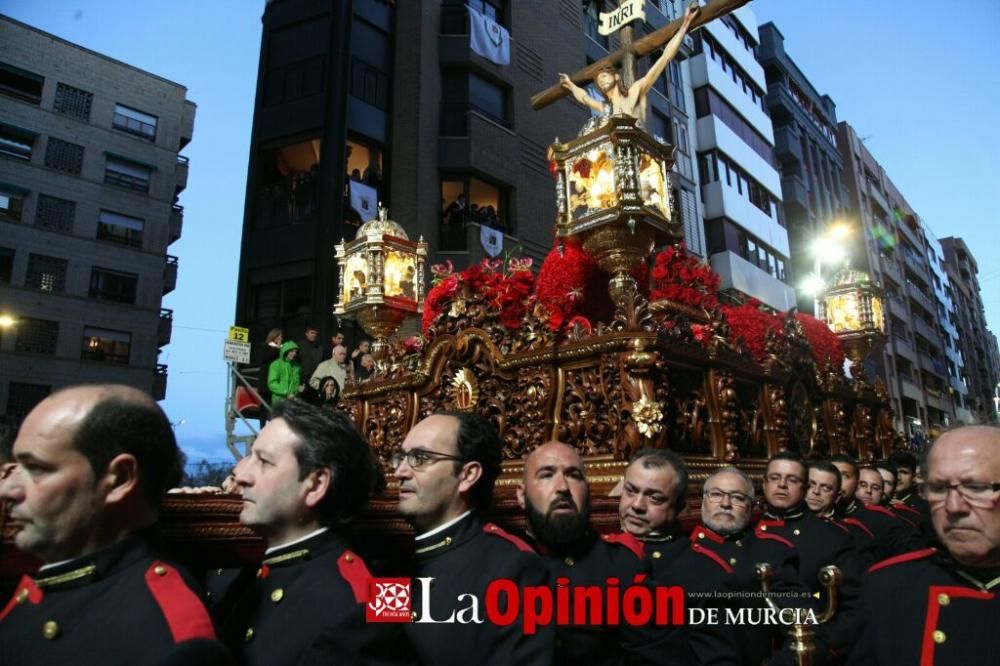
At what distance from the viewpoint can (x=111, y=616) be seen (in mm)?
1546

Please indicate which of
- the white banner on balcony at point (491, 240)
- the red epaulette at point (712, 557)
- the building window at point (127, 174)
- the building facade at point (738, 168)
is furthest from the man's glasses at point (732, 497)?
the building window at point (127, 174)

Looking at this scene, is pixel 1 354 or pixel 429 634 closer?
pixel 429 634

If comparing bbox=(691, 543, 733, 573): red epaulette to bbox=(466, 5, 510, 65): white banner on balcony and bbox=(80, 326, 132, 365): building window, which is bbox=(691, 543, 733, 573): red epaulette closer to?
bbox=(466, 5, 510, 65): white banner on balcony

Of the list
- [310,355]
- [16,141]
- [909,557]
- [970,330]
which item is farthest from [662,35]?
[970,330]

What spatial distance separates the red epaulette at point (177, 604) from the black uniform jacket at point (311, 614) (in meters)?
0.39

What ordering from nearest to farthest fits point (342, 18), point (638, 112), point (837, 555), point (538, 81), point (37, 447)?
1. point (37, 447)
2. point (837, 555)
3. point (638, 112)
4. point (342, 18)
5. point (538, 81)

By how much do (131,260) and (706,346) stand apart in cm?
2510

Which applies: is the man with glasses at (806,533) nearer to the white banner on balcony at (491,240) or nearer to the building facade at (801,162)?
the white banner on balcony at (491,240)

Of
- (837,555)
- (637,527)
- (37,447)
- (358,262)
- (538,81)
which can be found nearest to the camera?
(37,447)

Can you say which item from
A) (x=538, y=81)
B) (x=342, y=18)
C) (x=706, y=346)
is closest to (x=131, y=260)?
(x=342, y=18)

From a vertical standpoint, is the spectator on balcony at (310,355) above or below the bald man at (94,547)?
above

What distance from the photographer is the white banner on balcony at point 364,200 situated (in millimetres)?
16266

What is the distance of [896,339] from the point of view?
36656mm

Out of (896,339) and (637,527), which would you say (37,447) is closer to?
(637,527)
